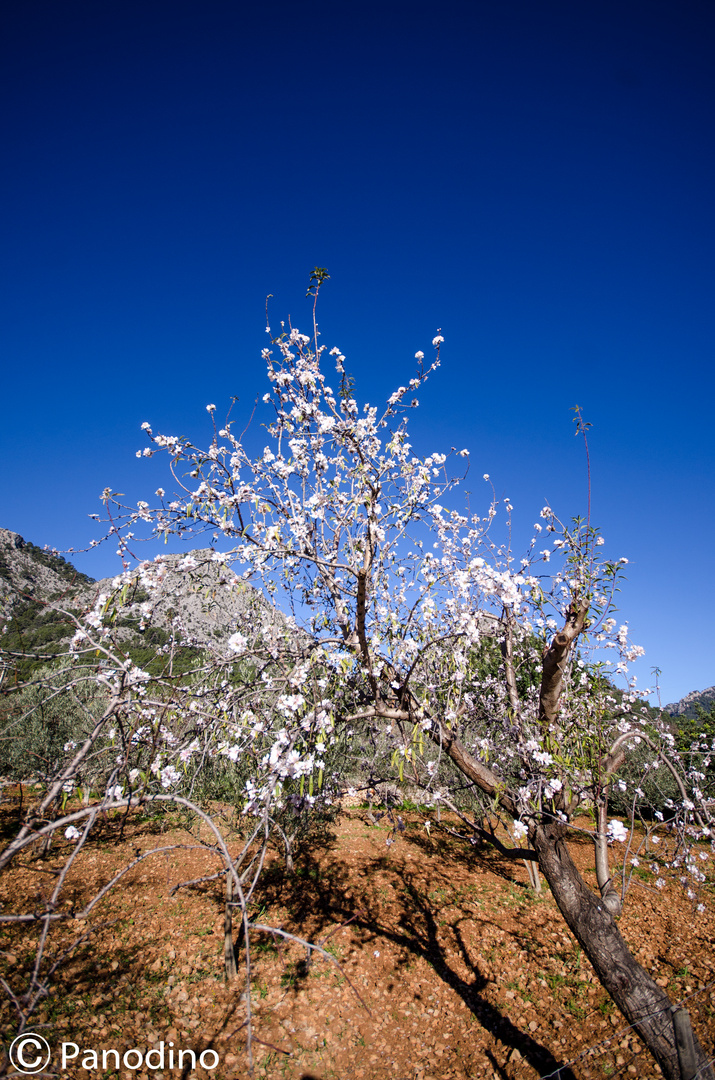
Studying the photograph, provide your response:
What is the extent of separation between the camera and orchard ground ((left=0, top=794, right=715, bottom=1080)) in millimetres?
5328

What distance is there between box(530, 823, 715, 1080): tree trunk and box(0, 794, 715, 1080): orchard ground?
0.68 m

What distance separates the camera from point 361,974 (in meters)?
6.55

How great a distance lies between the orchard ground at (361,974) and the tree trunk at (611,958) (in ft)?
2.24

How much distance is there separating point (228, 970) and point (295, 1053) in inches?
56.2

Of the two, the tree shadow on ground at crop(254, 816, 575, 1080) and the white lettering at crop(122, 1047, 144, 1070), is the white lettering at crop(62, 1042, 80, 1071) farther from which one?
the tree shadow on ground at crop(254, 816, 575, 1080)

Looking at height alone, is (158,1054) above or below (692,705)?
below

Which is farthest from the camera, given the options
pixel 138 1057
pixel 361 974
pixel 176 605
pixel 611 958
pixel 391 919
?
pixel 391 919

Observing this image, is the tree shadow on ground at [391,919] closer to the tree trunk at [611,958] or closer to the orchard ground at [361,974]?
the orchard ground at [361,974]

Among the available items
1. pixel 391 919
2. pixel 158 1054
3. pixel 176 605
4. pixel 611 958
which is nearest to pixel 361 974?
pixel 391 919

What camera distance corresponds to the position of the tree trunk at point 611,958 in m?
3.82

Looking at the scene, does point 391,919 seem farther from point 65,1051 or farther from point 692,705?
point 692,705

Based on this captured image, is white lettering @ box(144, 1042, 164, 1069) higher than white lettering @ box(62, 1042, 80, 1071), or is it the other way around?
white lettering @ box(144, 1042, 164, 1069)

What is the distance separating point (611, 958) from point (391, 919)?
15.2 feet

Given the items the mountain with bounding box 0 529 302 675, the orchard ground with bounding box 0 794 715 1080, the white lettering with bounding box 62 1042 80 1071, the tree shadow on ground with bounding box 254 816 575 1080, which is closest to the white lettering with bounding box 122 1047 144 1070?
the orchard ground with bounding box 0 794 715 1080
